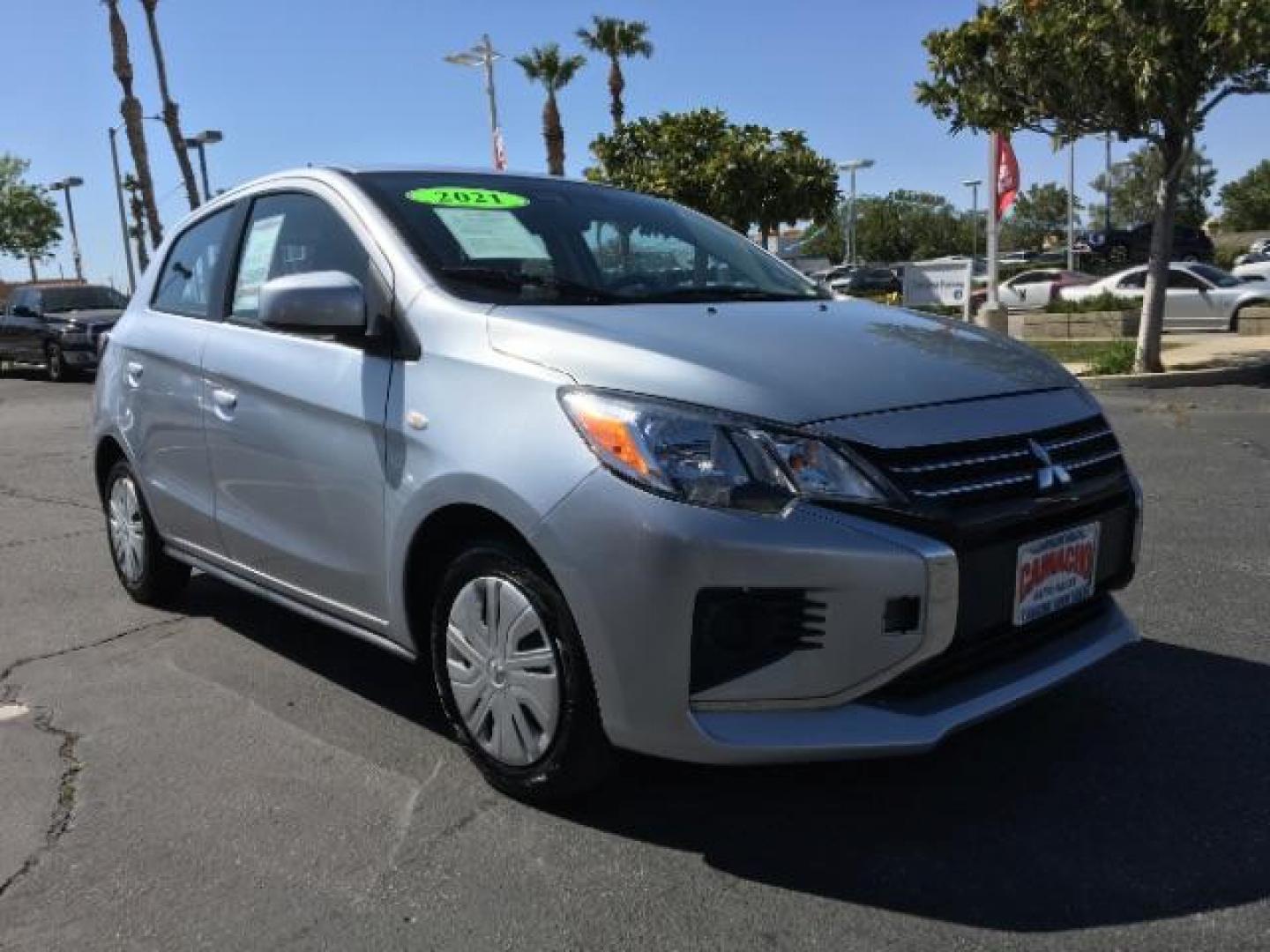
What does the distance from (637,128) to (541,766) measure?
95.4 ft

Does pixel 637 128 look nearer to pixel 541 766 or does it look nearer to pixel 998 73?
pixel 998 73

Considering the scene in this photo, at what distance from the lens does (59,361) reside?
19812 mm

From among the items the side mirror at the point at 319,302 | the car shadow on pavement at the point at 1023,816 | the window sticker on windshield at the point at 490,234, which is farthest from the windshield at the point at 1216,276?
the side mirror at the point at 319,302

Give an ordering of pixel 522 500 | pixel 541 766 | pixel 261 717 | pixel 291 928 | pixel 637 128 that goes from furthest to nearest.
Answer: pixel 637 128 → pixel 261 717 → pixel 541 766 → pixel 522 500 → pixel 291 928

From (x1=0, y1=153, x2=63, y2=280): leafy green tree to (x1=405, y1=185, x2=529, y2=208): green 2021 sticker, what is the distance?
5540 cm

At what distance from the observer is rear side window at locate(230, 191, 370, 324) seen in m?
3.56

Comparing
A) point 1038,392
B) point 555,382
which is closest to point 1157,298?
point 1038,392

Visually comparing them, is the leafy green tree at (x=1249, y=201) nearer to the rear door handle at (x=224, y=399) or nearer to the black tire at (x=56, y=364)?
the black tire at (x=56, y=364)

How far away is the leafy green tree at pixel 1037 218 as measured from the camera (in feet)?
336

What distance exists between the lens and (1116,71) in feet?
38.8

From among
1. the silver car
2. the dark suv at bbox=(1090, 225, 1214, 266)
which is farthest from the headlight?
the dark suv at bbox=(1090, 225, 1214, 266)

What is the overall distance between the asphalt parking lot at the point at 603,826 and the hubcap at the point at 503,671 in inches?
8.6

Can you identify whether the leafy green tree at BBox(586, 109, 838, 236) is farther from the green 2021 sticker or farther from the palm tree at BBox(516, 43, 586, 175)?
the green 2021 sticker

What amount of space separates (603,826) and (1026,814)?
1062 mm
